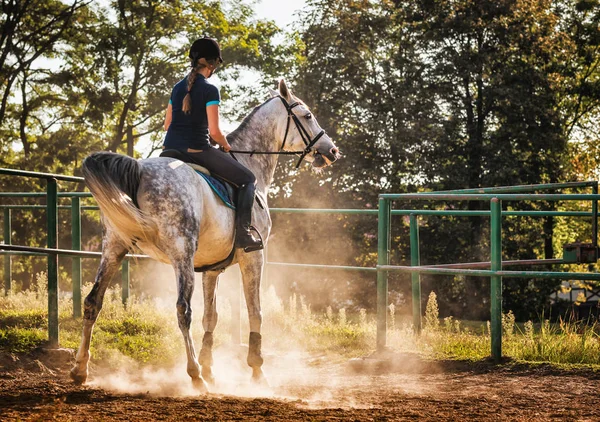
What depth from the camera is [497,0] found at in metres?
22.0

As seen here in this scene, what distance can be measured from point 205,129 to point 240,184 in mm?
548

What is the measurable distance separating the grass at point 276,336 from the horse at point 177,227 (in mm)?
1516

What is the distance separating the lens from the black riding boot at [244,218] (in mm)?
6496

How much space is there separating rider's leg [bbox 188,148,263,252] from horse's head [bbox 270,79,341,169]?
1.19m

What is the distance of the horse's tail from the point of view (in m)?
5.46

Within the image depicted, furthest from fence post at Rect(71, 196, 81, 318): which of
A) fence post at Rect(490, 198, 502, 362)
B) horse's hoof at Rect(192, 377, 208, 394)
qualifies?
fence post at Rect(490, 198, 502, 362)

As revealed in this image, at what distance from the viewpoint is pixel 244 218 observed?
6500mm

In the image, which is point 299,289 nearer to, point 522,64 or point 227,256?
point 522,64

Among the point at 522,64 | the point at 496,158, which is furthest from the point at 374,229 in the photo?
the point at 522,64

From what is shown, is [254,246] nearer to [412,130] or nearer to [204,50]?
[204,50]

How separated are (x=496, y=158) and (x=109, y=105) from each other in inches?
515

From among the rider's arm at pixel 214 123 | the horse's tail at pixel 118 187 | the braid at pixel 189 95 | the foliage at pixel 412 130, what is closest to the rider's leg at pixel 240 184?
the rider's arm at pixel 214 123

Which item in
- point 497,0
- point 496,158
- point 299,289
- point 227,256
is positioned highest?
point 497,0

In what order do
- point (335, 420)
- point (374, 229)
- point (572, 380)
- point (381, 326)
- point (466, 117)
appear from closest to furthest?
point (335, 420), point (572, 380), point (381, 326), point (374, 229), point (466, 117)
